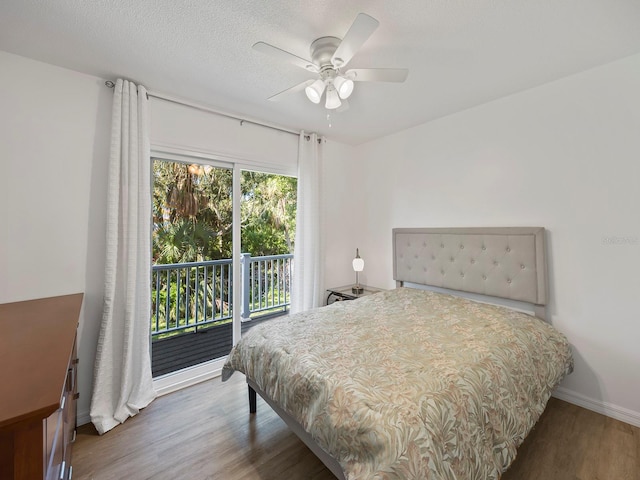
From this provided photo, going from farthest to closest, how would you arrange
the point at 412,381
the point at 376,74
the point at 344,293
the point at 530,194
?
1. the point at 344,293
2. the point at 530,194
3. the point at 376,74
4. the point at 412,381

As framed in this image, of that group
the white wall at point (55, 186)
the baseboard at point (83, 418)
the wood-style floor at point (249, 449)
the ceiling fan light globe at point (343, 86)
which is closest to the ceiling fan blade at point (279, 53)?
the ceiling fan light globe at point (343, 86)

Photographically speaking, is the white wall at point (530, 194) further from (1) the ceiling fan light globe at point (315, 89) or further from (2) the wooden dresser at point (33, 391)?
(1) the ceiling fan light globe at point (315, 89)

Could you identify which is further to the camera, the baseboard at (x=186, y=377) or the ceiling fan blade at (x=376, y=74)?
the baseboard at (x=186, y=377)

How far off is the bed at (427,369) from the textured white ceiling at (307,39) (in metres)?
1.28

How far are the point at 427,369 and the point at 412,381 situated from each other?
15 cm

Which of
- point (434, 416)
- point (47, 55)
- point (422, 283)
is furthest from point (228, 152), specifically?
point (434, 416)

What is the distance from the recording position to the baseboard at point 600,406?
77.4 inches

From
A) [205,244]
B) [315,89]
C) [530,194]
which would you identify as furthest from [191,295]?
[530,194]

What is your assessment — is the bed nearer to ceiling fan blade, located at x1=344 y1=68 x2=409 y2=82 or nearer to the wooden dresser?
the wooden dresser

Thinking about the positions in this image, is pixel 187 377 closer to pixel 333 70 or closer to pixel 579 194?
pixel 333 70

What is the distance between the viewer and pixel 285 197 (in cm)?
342

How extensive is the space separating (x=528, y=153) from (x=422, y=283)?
1.54 meters

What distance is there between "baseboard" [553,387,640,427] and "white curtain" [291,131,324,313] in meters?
2.34

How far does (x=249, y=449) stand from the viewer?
1804 millimetres
